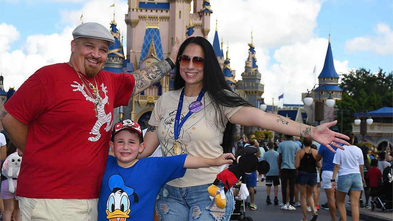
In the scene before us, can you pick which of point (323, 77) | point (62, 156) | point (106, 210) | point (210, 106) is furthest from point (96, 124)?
point (323, 77)

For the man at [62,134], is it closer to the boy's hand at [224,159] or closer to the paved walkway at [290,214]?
the boy's hand at [224,159]

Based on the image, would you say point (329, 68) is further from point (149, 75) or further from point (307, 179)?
point (149, 75)

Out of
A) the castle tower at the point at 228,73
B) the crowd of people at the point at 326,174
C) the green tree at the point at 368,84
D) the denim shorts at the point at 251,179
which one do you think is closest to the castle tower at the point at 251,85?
the castle tower at the point at 228,73

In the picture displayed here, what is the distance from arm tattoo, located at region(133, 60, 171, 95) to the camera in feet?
14.6

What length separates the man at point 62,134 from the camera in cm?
349

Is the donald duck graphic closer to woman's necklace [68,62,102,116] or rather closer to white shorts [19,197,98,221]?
white shorts [19,197,98,221]

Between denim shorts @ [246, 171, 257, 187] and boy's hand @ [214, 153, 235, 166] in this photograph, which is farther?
denim shorts @ [246, 171, 257, 187]

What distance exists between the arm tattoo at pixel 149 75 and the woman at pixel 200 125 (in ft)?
1.27

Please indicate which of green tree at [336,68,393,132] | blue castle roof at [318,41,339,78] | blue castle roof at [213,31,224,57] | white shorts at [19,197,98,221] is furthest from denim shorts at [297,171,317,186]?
green tree at [336,68,393,132]

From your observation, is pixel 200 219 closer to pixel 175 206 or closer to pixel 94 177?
pixel 175 206

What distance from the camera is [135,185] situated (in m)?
3.67

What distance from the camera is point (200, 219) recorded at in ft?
12.2

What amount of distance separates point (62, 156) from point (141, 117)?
150 ft

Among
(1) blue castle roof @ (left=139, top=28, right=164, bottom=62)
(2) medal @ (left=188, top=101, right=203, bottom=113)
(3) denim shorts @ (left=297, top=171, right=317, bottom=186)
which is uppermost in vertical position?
(1) blue castle roof @ (left=139, top=28, right=164, bottom=62)
